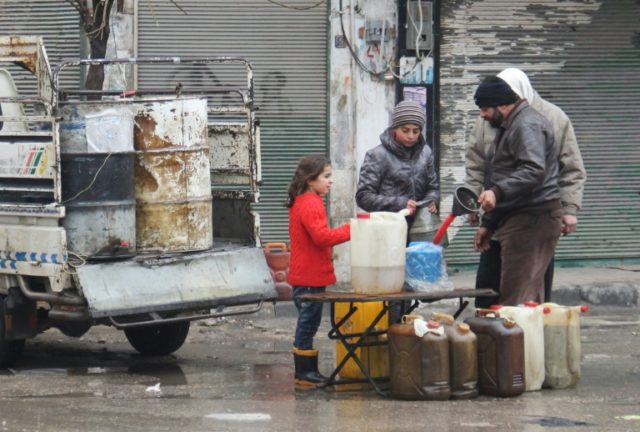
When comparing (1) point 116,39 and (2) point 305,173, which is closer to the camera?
(2) point 305,173

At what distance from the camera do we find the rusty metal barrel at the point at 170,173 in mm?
10203

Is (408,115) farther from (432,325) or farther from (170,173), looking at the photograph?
(170,173)

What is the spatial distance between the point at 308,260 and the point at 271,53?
6.16 m

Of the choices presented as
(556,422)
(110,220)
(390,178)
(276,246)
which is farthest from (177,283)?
(276,246)

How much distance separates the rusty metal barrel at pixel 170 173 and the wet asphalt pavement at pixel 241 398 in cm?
100

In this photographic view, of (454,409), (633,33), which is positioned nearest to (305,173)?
(454,409)

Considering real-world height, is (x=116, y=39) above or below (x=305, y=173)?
above

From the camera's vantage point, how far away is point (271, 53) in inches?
599

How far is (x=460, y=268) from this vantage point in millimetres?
15828

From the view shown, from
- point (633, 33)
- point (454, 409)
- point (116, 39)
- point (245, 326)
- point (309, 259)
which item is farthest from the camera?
point (633, 33)

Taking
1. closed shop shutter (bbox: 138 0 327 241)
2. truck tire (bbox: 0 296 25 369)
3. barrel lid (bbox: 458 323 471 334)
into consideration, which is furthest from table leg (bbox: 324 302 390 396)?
closed shop shutter (bbox: 138 0 327 241)

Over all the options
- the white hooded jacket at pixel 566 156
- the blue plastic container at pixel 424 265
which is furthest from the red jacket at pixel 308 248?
the white hooded jacket at pixel 566 156

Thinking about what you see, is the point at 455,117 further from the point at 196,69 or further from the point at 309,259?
the point at 309,259

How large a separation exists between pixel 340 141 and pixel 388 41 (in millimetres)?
1190
